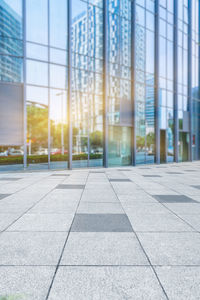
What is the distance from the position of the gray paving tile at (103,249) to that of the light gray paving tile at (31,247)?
0.18 metres

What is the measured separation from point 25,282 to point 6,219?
267cm

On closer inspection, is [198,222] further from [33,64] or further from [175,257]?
[33,64]

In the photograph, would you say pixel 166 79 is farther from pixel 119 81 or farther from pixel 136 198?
pixel 136 198

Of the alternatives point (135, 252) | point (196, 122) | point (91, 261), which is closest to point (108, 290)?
point (91, 261)

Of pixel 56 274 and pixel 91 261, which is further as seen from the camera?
pixel 91 261

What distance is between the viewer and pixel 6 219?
5.02 metres

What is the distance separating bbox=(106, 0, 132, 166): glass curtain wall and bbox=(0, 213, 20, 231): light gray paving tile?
14.0 m

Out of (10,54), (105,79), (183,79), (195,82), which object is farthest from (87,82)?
(195,82)

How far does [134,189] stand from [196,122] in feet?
74.9

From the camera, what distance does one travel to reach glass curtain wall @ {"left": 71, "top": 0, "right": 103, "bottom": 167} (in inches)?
664

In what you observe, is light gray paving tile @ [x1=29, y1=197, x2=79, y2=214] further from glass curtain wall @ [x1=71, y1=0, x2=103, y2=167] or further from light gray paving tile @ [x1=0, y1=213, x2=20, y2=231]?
glass curtain wall @ [x1=71, y1=0, x2=103, y2=167]

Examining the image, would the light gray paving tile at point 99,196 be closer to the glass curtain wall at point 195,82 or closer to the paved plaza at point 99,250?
the paved plaza at point 99,250

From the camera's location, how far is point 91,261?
10.3ft

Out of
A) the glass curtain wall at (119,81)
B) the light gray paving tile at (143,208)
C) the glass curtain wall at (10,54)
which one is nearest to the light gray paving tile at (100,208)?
the light gray paving tile at (143,208)
